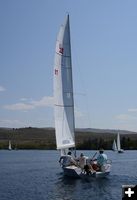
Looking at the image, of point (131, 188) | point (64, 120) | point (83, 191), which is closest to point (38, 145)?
point (64, 120)

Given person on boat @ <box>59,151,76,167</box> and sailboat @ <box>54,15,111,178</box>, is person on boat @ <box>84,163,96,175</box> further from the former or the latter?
sailboat @ <box>54,15,111,178</box>

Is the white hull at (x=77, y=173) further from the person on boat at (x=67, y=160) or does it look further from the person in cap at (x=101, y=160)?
the person on boat at (x=67, y=160)

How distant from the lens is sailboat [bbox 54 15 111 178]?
38875mm

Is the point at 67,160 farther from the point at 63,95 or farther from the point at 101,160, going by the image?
the point at 63,95

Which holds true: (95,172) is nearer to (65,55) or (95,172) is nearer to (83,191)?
(83,191)

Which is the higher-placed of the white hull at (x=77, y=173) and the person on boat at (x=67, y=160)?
the person on boat at (x=67, y=160)

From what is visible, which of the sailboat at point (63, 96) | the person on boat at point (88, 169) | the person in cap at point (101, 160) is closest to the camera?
the person on boat at point (88, 169)

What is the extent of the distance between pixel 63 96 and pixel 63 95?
0.08 meters

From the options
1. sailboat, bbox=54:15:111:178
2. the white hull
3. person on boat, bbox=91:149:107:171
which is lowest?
the white hull

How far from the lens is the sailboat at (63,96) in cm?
3888

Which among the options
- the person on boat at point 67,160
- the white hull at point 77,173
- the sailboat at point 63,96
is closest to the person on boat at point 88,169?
the white hull at point 77,173

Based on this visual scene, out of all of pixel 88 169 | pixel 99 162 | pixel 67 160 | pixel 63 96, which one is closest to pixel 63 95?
pixel 63 96

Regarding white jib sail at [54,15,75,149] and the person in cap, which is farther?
white jib sail at [54,15,75,149]

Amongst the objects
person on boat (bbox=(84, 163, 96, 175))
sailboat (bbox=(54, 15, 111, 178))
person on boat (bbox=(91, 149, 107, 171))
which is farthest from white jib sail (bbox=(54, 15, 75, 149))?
person on boat (bbox=(84, 163, 96, 175))
